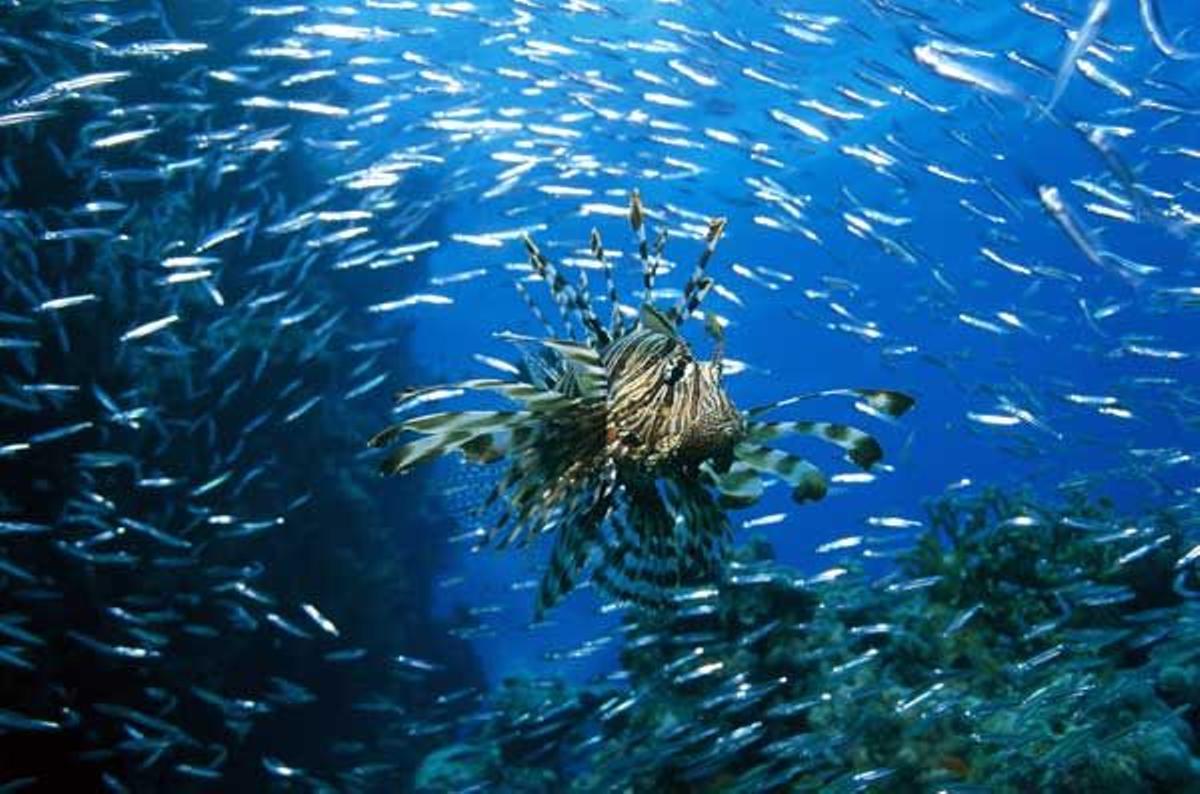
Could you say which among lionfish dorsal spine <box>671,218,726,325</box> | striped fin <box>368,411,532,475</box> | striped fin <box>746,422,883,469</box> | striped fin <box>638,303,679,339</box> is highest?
lionfish dorsal spine <box>671,218,726,325</box>

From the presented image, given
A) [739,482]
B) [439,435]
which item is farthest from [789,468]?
[439,435]

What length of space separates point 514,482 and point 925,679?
15.9 ft

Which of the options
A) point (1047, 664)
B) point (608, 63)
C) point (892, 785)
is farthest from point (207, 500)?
point (608, 63)

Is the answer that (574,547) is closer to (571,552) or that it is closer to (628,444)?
(571,552)

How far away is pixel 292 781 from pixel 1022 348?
59865 mm

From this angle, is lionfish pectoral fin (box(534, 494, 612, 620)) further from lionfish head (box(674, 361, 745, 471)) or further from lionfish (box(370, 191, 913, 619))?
lionfish head (box(674, 361, 745, 471))

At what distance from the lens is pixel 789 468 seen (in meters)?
2.82

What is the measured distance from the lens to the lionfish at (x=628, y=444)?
2.63 m

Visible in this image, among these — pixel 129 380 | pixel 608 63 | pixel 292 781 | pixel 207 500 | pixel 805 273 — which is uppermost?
pixel 805 273

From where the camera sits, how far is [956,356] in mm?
10984

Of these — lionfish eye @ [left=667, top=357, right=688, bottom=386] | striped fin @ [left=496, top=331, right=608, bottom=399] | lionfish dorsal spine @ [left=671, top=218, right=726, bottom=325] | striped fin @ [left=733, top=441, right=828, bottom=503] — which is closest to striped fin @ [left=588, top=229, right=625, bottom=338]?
lionfish dorsal spine @ [left=671, top=218, right=726, bottom=325]

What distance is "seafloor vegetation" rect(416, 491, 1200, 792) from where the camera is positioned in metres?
5.78

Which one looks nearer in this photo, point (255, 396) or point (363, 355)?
point (255, 396)

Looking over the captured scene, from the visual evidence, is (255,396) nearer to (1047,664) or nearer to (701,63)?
(701,63)
